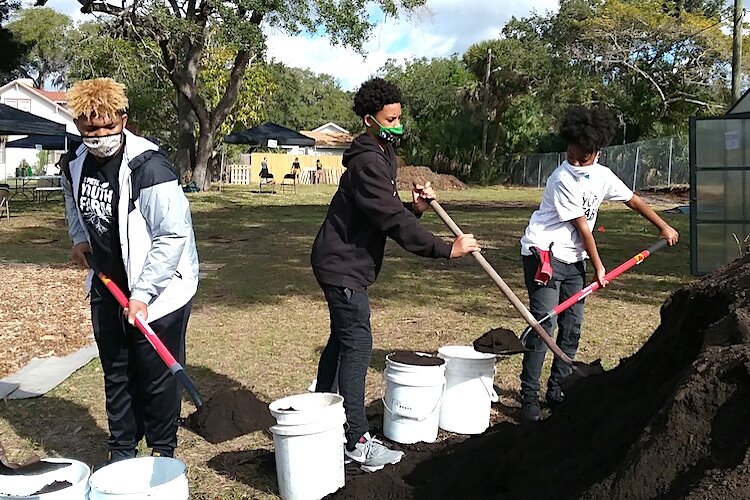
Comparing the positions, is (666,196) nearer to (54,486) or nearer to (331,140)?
(54,486)

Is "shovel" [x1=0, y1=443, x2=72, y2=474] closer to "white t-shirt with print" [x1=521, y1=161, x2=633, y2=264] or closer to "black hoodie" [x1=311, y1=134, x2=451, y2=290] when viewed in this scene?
"black hoodie" [x1=311, y1=134, x2=451, y2=290]

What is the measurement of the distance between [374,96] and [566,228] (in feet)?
5.62

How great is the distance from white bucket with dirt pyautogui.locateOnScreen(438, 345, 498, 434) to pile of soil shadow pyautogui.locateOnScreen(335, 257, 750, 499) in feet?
1.34

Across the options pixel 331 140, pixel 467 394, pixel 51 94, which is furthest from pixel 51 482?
pixel 51 94

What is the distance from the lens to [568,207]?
5.08 meters

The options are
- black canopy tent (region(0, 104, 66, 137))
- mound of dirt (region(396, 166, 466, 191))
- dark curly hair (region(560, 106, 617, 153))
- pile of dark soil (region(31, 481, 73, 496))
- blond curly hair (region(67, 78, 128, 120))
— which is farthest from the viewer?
mound of dirt (region(396, 166, 466, 191))

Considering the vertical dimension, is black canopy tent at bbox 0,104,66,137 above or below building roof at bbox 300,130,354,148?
below

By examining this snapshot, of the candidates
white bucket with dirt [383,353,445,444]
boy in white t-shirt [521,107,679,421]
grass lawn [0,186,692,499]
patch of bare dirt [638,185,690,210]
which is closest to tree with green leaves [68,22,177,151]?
grass lawn [0,186,692,499]

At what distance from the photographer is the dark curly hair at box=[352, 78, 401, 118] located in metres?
4.19

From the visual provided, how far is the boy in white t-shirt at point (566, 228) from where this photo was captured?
5047 mm

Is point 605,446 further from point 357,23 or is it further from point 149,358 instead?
point 357,23

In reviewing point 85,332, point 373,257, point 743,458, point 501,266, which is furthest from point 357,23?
point 743,458

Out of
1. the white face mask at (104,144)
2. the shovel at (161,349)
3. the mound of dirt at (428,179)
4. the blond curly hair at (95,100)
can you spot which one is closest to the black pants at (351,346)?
the shovel at (161,349)

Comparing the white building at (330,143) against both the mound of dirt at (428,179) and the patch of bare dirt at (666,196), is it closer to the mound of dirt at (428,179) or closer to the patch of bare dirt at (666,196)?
the mound of dirt at (428,179)
